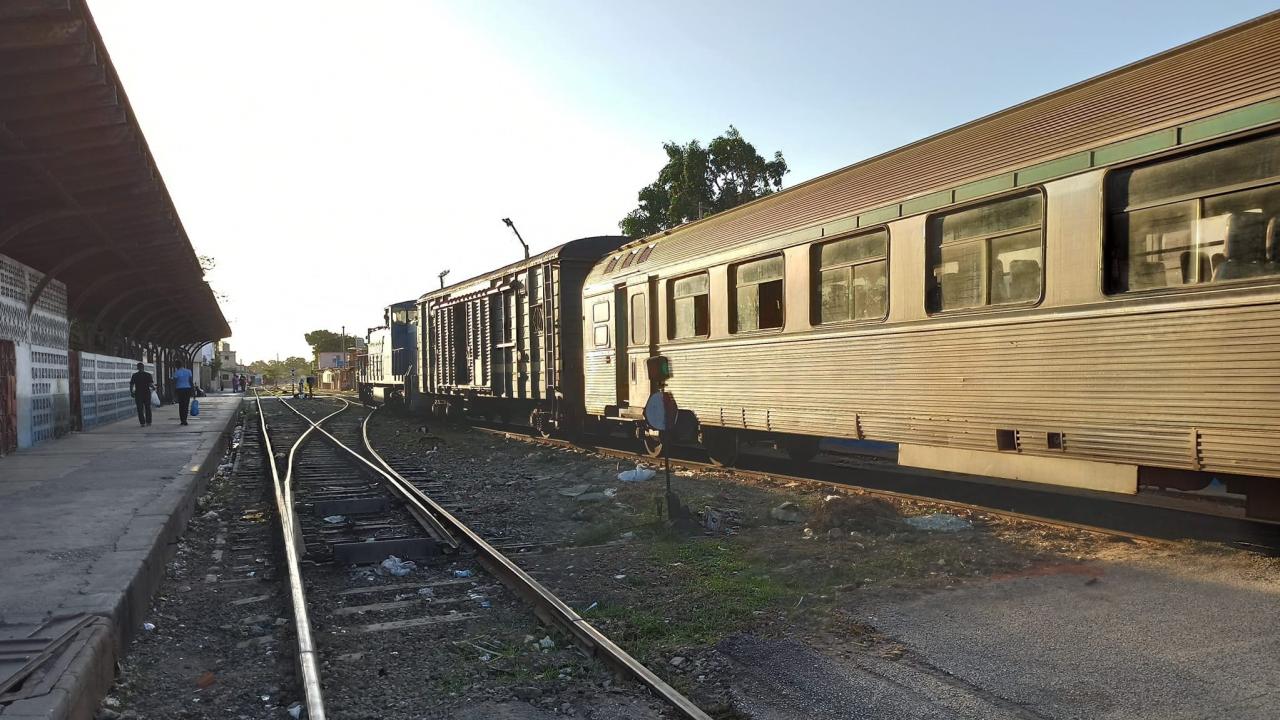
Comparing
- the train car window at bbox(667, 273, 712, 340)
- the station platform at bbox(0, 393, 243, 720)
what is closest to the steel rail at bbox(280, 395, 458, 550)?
the station platform at bbox(0, 393, 243, 720)

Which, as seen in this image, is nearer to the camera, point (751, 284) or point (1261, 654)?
point (1261, 654)

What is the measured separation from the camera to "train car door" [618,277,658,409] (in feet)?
40.6

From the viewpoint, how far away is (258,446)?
741 inches

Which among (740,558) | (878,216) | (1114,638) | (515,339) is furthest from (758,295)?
(515,339)

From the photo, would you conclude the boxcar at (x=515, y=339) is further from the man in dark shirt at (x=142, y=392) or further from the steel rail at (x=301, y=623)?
the steel rail at (x=301, y=623)

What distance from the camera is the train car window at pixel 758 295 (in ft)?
32.2

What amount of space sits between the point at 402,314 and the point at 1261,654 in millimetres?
26672

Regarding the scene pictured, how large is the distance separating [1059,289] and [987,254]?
867mm

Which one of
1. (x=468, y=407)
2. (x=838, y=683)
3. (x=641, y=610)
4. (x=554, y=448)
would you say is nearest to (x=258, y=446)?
(x=468, y=407)

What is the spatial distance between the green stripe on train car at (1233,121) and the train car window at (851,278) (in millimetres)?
2990

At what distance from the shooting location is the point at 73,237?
12703mm

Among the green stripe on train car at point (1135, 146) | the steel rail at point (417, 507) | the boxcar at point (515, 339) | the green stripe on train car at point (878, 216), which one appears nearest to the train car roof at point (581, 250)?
the boxcar at point (515, 339)

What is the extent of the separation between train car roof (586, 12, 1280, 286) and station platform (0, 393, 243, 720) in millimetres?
7047

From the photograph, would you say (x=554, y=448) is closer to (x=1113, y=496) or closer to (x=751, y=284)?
(x=751, y=284)
